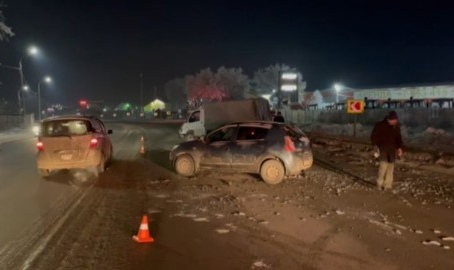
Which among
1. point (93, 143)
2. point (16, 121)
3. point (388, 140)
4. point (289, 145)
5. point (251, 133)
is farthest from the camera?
point (16, 121)

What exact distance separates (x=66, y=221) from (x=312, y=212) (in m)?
4.35

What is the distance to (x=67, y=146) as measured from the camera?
615 inches

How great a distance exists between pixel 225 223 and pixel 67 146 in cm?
772

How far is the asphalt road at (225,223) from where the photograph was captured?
7211 mm

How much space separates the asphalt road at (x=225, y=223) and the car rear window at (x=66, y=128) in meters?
1.57

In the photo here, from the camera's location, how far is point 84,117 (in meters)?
16.6

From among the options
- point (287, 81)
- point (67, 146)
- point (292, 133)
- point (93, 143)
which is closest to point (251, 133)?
point (292, 133)

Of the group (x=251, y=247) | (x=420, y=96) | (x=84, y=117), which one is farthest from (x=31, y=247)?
(x=420, y=96)

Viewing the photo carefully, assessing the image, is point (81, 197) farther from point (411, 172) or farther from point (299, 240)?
point (411, 172)

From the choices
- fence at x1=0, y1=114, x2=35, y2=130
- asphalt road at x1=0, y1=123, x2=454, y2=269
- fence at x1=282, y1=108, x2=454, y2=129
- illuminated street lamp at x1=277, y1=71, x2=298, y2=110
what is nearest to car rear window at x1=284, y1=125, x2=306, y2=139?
asphalt road at x1=0, y1=123, x2=454, y2=269

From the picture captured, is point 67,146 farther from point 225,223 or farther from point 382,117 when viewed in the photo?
point 382,117

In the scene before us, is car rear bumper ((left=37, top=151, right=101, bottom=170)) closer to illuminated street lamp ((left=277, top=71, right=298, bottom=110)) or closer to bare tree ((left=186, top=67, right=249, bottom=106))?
illuminated street lamp ((left=277, top=71, right=298, bottom=110))

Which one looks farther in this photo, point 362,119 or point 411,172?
point 362,119

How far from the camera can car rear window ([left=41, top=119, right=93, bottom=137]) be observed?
1614 centimetres
